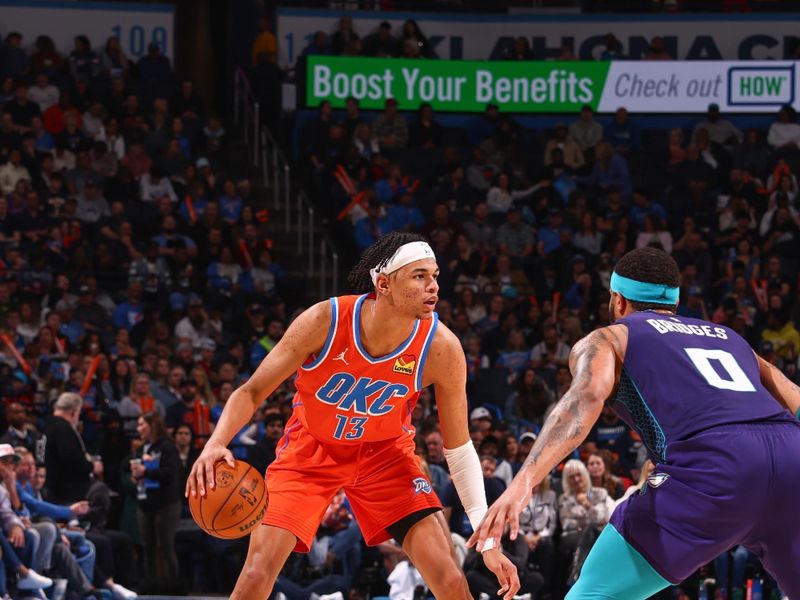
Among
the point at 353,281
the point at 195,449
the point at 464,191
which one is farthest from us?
the point at 464,191

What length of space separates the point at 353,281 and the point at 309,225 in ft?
37.5

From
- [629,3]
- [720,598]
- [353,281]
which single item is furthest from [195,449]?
[629,3]

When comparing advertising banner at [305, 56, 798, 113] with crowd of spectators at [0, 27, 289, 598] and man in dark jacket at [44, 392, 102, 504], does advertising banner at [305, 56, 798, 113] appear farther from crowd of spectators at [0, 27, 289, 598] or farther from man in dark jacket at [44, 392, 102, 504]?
man in dark jacket at [44, 392, 102, 504]

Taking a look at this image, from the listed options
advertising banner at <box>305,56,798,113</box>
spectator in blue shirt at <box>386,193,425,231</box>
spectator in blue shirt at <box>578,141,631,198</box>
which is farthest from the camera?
advertising banner at <box>305,56,798,113</box>

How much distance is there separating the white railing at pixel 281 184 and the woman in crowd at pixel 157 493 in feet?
17.0

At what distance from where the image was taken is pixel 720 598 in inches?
430

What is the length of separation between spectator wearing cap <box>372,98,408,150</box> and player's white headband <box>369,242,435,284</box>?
39.9 feet

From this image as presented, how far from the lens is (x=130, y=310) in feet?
49.0

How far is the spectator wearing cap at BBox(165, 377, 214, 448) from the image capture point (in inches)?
503

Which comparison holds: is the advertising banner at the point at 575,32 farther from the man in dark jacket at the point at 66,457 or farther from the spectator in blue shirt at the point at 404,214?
the man in dark jacket at the point at 66,457

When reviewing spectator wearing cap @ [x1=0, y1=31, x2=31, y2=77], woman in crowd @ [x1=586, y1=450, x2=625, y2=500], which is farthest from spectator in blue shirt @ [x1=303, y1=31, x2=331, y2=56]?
woman in crowd @ [x1=586, y1=450, x2=625, y2=500]

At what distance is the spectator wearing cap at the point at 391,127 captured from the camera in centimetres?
1819

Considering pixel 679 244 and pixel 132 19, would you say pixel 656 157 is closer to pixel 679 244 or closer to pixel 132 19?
pixel 679 244

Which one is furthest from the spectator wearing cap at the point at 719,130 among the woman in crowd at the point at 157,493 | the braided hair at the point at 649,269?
the braided hair at the point at 649,269
